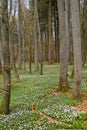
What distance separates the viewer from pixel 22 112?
46.0 ft

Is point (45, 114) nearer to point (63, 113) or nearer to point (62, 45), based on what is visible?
point (63, 113)

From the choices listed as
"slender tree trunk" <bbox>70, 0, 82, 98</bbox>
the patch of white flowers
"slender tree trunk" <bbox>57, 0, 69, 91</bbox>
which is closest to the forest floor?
the patch of white flowers

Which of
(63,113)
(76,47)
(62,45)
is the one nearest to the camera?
(63,113)

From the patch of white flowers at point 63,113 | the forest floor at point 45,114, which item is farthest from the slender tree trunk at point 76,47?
the patch of white flowers at point 63,113

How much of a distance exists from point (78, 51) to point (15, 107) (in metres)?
5.07

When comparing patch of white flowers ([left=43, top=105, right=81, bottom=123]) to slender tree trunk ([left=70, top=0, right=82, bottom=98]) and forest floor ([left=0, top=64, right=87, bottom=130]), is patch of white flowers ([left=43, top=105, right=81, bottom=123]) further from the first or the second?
slender tree trunk ([left=70, top=0, right=82, bottom=98])

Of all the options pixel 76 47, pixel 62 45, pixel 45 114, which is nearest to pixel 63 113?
pixel 45 114

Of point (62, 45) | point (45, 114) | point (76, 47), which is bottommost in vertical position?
point (45, 114)

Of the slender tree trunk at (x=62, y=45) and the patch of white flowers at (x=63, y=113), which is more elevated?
the slender tree trunk at (x=62, y=45)

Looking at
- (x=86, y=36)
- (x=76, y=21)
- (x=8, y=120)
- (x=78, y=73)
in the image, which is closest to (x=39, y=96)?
(x=78, y=73)

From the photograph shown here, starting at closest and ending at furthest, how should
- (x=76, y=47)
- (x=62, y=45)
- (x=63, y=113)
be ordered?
(x=63, y=113), (x=76, y=47), (x=62, y=45)

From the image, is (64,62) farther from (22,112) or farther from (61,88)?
(22,112)

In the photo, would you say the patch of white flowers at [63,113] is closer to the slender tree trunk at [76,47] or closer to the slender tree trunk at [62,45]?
the slender tree trunk at [76,47]

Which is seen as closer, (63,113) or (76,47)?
(63,113)
